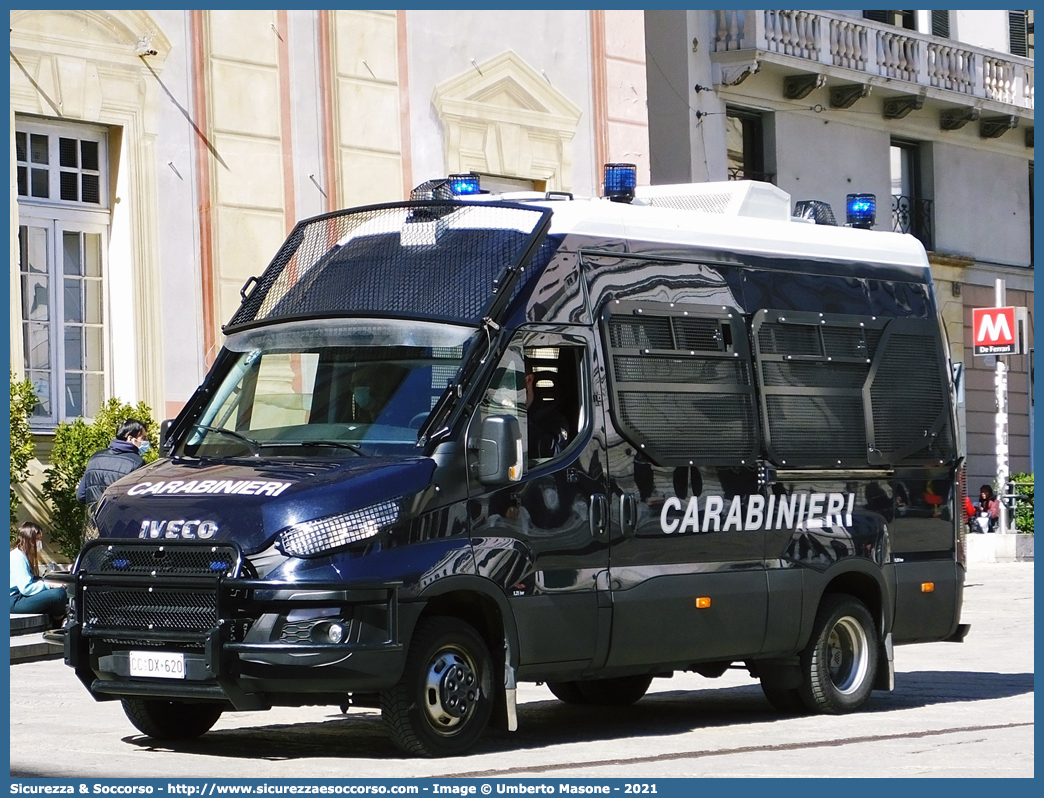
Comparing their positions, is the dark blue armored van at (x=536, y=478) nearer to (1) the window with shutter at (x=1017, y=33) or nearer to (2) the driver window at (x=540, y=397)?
(2) the driver window at (x=540, y=397)

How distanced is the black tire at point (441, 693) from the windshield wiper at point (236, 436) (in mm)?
1335

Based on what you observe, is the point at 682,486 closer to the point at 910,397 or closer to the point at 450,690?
the point at 450,690

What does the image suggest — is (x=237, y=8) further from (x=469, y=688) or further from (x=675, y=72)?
(x=469, y=688)

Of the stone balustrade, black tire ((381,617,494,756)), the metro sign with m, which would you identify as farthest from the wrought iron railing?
black tire ((381,617,494,756))

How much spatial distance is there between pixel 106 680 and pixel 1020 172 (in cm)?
3038

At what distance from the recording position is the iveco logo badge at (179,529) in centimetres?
931

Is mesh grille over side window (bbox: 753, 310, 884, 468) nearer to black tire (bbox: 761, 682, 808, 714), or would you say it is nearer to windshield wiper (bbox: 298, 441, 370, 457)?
black tire (bbox: 761, 682, 808, 714)

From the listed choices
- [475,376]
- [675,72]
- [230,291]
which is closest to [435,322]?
[475,376]

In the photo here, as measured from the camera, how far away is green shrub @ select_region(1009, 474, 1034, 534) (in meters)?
31.5

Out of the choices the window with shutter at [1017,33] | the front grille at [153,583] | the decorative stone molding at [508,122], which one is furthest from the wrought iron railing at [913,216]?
the front grille at [153,583]

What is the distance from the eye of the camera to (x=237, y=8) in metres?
21.0

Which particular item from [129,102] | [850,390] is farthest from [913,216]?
[850,390]

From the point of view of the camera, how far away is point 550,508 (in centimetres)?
1020

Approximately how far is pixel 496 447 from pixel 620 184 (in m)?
2.36
